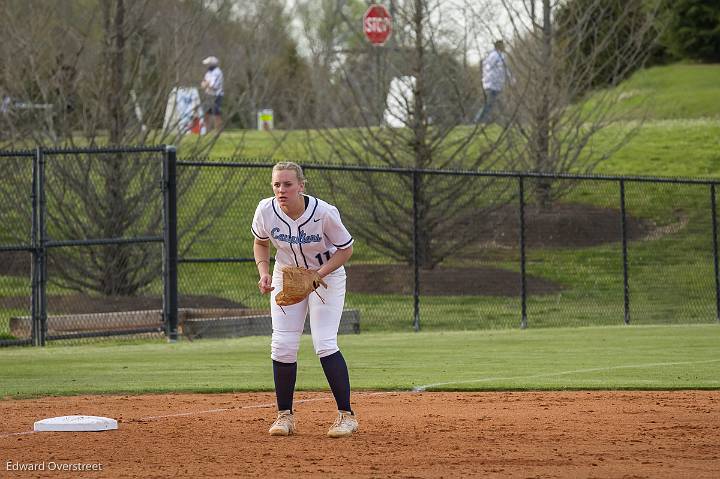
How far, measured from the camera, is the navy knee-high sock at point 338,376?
28.1 feet

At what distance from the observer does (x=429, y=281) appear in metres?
23.0

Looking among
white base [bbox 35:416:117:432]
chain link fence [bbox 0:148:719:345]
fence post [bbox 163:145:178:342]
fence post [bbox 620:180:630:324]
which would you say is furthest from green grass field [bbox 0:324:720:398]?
white base [bbox 35:416:117:432]

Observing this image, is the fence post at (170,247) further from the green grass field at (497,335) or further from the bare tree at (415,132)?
the bare tree at (415,132)

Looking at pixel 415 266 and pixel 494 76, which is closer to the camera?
pixel 415 266

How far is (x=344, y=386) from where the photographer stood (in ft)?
28.2

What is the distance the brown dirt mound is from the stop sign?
4461mm

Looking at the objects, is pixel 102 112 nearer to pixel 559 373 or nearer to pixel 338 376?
pixel 559 373

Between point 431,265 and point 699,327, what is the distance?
5.10m

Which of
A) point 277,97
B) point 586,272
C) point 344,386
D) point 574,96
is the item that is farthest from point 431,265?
point 344,386

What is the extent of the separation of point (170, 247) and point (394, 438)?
9583mm

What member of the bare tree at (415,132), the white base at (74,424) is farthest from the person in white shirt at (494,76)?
the white base at (74,424)

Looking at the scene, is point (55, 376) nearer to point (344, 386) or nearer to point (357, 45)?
point (344, 386)

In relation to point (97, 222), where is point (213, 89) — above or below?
above

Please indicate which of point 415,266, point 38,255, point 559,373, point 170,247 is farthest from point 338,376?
point 415,266
